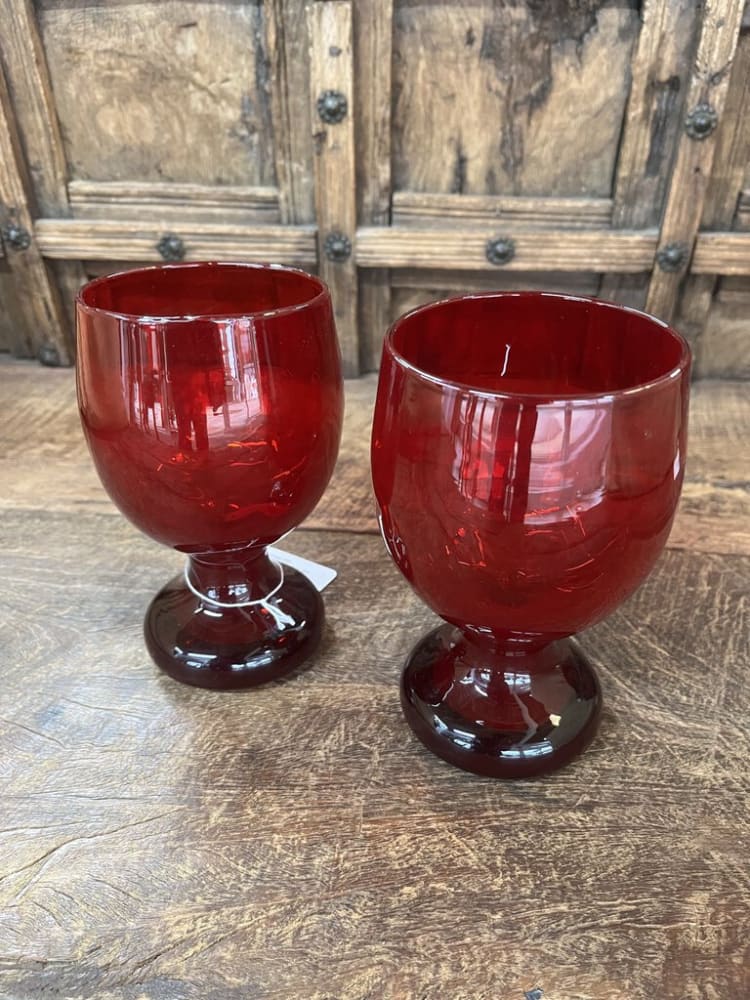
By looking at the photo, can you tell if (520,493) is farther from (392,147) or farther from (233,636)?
(392,147)

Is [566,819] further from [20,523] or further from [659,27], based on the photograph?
[659,27]

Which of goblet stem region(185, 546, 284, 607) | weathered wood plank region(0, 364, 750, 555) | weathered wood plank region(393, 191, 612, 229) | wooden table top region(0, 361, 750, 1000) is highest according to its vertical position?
weathered wood plank region(393, 191, 612, 229)

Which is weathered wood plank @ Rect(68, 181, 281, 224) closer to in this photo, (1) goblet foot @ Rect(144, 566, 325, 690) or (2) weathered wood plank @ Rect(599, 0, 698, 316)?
(2) weathered wood plank @ Rect(599, 0, 698, 316)

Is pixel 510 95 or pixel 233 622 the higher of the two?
pixel 510 95

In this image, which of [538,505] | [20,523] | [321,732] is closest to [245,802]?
[321,732]

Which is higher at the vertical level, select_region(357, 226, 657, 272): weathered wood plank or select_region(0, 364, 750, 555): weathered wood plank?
select_region(357, 226, 657, 272): weathered wood plank

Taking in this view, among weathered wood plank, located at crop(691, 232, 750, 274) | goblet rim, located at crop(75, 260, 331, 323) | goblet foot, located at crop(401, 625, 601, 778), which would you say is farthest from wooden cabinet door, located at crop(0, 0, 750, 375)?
goblet foot, located at crop(401, 625, 601, 778)

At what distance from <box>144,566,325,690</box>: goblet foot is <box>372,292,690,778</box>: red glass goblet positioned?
7 centimetres

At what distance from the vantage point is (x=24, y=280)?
829 millimetres

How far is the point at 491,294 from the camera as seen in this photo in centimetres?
39

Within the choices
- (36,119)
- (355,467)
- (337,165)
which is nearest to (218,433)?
(355,467)

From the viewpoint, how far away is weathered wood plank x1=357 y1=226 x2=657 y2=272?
759 millimetres

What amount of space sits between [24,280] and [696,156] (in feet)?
2.18

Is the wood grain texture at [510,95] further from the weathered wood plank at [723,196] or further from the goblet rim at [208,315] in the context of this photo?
the goblet rim at [208,315]
